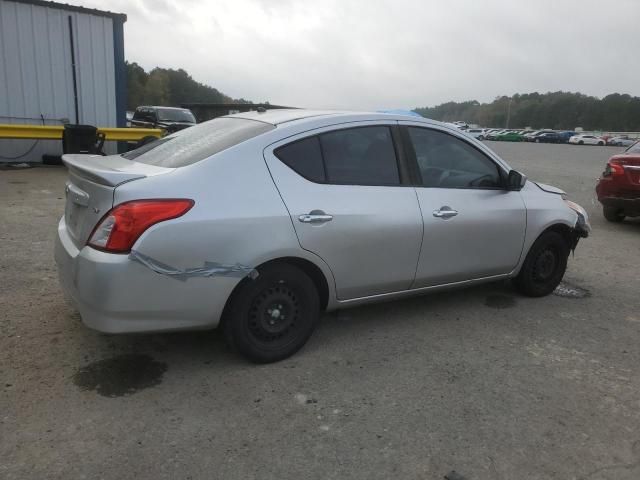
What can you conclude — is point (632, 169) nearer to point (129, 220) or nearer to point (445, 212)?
point (445, 212)

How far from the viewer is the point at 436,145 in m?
4.02

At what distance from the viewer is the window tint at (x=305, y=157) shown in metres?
3.33

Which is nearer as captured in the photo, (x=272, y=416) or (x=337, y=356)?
(x=272, y=416)

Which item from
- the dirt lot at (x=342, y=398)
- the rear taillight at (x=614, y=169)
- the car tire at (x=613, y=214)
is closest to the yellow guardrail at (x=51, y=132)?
the dirt lot at (x=342, y=398)

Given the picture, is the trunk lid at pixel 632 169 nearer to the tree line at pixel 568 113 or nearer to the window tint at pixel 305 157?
the window tint at pixel 305 157

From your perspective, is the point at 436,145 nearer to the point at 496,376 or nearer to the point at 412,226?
the point at 412,226

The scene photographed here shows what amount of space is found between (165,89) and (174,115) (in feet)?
241

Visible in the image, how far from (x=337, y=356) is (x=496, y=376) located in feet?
3.31

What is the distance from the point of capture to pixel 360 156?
11.9ft

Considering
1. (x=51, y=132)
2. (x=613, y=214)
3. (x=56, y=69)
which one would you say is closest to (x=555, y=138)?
(x=613, y=214)

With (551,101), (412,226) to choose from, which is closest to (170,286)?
(412,226)

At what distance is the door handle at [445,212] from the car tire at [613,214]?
6145mm

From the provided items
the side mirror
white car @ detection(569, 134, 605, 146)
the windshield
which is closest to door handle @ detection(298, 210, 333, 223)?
the side mirror

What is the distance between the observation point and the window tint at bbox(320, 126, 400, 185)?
137 inches
